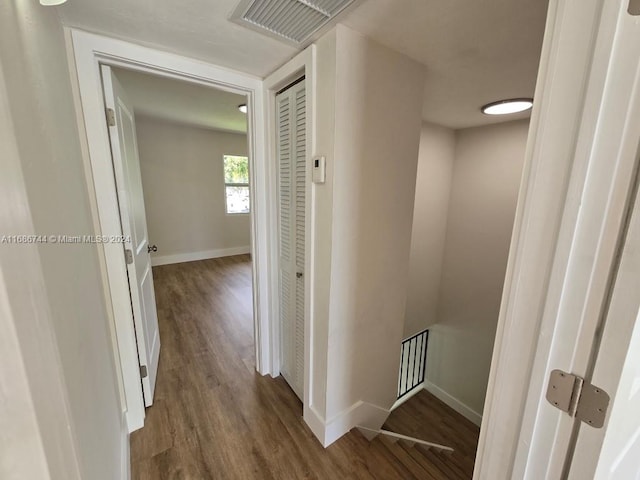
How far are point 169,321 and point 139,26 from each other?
263 centimetres

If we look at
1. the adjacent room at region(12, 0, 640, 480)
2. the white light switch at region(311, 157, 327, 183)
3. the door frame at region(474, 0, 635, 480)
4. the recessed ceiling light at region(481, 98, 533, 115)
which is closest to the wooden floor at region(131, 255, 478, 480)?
the adjacent room at region(12, 0, 640, 480)

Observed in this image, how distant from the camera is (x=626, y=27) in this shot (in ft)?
1.44

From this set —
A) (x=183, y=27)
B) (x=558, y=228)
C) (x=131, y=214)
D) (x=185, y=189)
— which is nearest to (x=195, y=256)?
(x=185, y=189)

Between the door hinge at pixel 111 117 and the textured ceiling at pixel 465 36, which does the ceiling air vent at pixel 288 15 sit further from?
the door hinge at pixel 111 117

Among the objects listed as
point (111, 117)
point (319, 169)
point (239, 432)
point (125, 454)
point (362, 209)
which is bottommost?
point (239, 432)

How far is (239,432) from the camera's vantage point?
1606 mm

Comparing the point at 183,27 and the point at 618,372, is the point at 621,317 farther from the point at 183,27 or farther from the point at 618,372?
the point at 183,27

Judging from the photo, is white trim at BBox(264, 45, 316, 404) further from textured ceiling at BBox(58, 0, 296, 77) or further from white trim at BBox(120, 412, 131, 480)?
white trim at BBox(120, 412, 131, 480)

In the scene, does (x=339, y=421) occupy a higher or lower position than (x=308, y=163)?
lower

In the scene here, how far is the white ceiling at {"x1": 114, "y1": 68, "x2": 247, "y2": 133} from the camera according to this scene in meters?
2.44

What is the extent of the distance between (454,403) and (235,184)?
5308mm

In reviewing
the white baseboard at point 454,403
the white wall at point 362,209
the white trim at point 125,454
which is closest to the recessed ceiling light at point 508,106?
the white wall at point 362,209

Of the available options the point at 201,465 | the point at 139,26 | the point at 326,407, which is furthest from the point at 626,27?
the point at 201,465

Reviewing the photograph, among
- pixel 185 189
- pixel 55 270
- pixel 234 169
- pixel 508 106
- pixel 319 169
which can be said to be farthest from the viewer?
pixel 234 169
